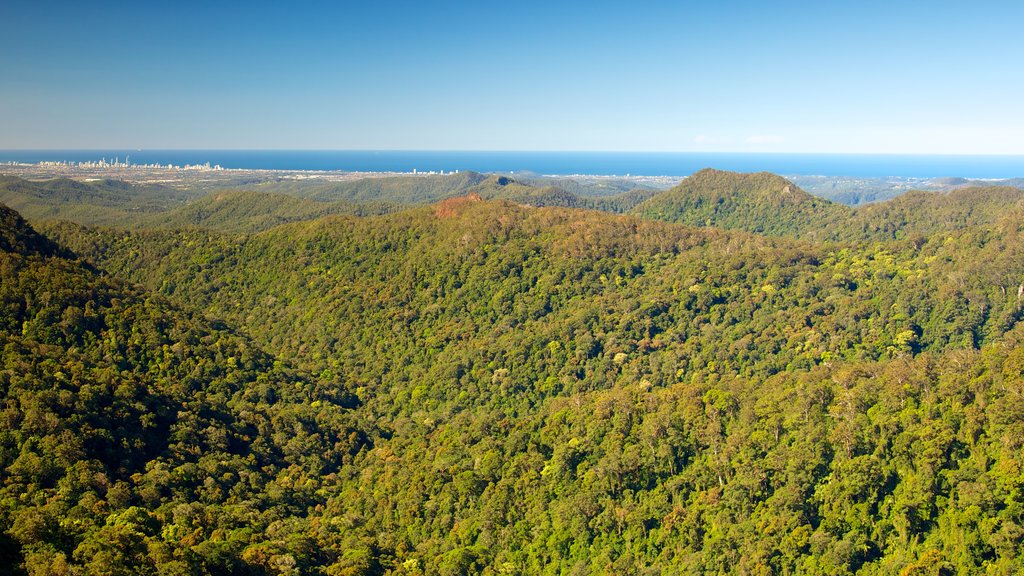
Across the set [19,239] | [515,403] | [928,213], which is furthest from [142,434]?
[928,213]

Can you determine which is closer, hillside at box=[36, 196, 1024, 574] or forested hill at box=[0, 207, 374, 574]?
forested hill at box=[0, 207, 374, 574]

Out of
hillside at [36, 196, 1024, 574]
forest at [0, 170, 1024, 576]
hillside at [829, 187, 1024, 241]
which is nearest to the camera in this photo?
forest at [0, 170, 1024, 576]

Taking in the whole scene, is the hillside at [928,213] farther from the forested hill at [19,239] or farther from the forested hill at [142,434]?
the forested hill at [19,239]

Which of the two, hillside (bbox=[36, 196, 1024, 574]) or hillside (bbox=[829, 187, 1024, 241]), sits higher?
hillside (bbox=[829, 187, 1024, 241])

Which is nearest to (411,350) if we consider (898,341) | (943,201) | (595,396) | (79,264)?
(595,396)

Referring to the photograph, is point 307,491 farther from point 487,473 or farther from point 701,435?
point 701,435

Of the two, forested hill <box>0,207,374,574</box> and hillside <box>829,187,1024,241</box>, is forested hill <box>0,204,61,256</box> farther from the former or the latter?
hillside <box>829,187,1024,241</box>

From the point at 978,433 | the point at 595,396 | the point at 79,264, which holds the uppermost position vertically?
the point at 79,264

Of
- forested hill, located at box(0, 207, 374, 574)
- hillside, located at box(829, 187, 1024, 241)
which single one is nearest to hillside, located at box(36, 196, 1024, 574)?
forested hill, located at box(0, 207, 374, 574)
